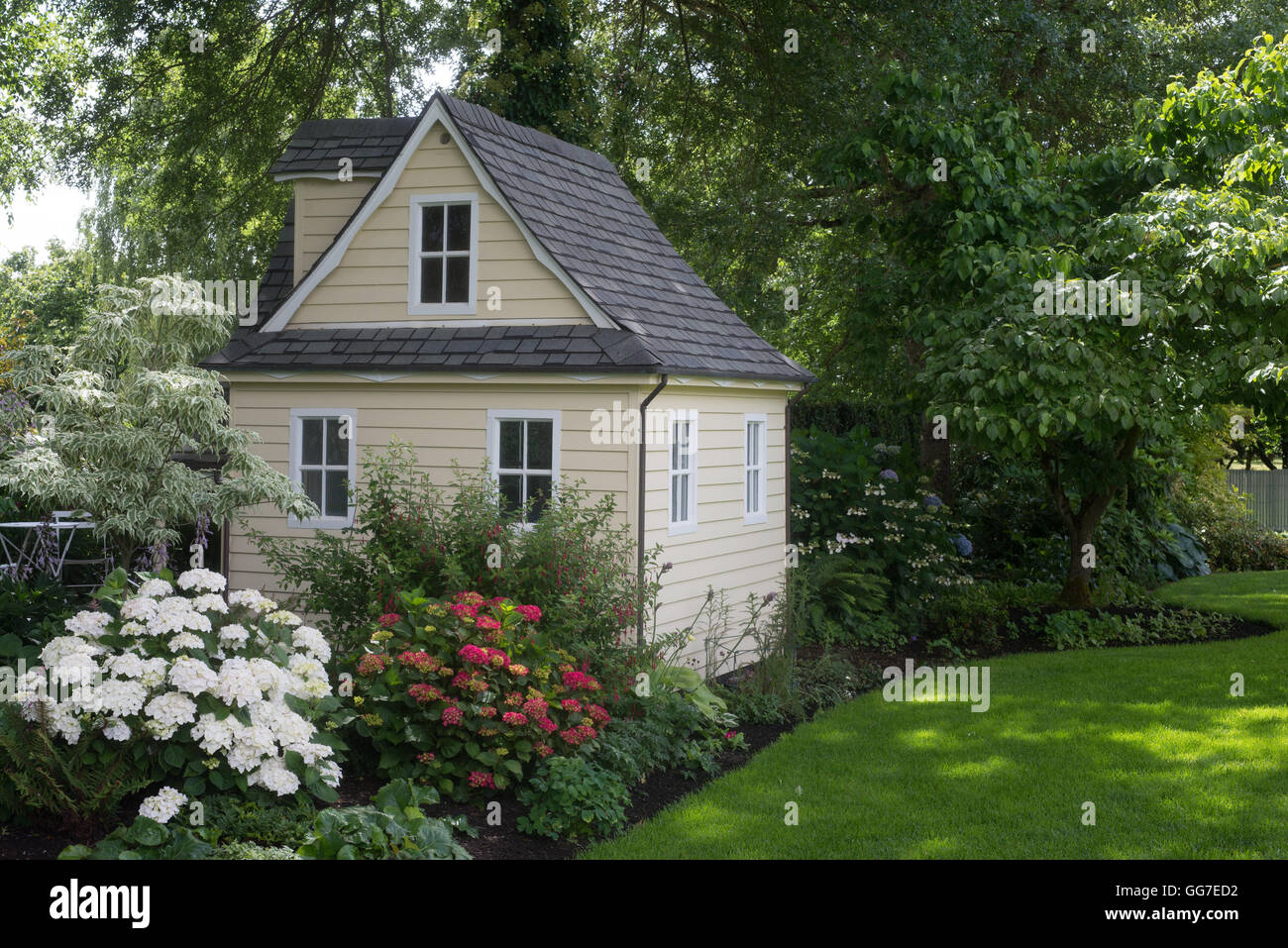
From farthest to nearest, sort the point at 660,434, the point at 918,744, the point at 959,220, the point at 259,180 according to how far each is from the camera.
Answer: the point at 259,180, the point at 959,220, the point at 660,434, the point at 918,744

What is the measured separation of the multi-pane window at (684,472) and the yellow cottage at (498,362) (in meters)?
0.02

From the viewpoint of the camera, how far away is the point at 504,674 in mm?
7320

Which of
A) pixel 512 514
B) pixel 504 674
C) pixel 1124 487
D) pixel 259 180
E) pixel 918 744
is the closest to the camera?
pixel 504 674

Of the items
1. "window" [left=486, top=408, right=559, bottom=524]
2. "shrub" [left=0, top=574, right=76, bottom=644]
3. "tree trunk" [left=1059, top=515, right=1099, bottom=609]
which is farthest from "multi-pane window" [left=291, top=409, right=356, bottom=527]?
"tree trunk" [left=1059, top=515, right=1099, bottom=609]

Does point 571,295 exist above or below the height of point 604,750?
above

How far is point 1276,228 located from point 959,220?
10.1ft

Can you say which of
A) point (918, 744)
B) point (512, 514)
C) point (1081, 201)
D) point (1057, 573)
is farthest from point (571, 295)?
point (1057, 573)

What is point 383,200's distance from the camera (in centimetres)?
1153

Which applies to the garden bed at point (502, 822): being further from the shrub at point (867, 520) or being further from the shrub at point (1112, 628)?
the shrub at point (1112, 628)

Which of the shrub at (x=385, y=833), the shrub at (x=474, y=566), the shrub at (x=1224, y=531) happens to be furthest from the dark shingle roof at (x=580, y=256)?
the shrub at (x=1224, y=531)

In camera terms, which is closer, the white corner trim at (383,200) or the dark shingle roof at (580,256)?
the white corner trim at (383,200)

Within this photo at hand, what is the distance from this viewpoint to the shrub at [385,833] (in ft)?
18.0

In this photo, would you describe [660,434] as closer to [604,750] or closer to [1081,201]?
[604,750]
